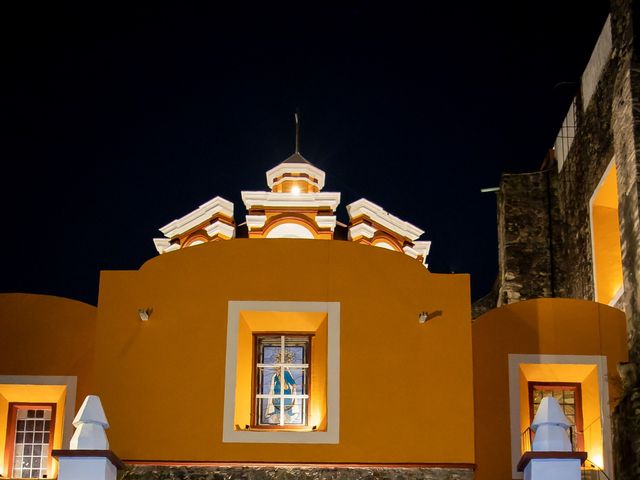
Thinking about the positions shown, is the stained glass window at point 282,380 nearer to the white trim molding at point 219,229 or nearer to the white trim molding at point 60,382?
the white trim molding at point 60,382

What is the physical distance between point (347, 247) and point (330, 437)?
9.56 feet

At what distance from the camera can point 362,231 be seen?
2403 cm

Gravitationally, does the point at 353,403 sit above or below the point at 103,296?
below

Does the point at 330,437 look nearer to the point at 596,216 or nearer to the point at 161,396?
the point at 161,396

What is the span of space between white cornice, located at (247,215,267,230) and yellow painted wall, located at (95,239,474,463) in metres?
3.97

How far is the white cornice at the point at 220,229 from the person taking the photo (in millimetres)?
24406

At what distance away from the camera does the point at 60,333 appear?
21016 millimetres

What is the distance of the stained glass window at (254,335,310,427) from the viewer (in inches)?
763

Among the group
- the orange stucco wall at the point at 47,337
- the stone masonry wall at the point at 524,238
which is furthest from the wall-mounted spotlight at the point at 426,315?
the stone masonry wall at the point at 524,238

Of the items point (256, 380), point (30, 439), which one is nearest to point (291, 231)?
point (256, 380)

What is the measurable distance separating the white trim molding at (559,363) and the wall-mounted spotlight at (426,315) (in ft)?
6.68

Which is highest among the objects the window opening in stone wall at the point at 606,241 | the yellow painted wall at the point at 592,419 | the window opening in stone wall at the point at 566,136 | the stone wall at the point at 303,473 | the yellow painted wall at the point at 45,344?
the window opening in stone wall at the point at 566,136

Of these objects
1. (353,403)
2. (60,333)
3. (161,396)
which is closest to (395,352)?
(353,403)

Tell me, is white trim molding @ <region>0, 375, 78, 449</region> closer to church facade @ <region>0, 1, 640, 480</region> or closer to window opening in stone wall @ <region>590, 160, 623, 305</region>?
church facade @ <region>0, 1, 640, 480</region>
